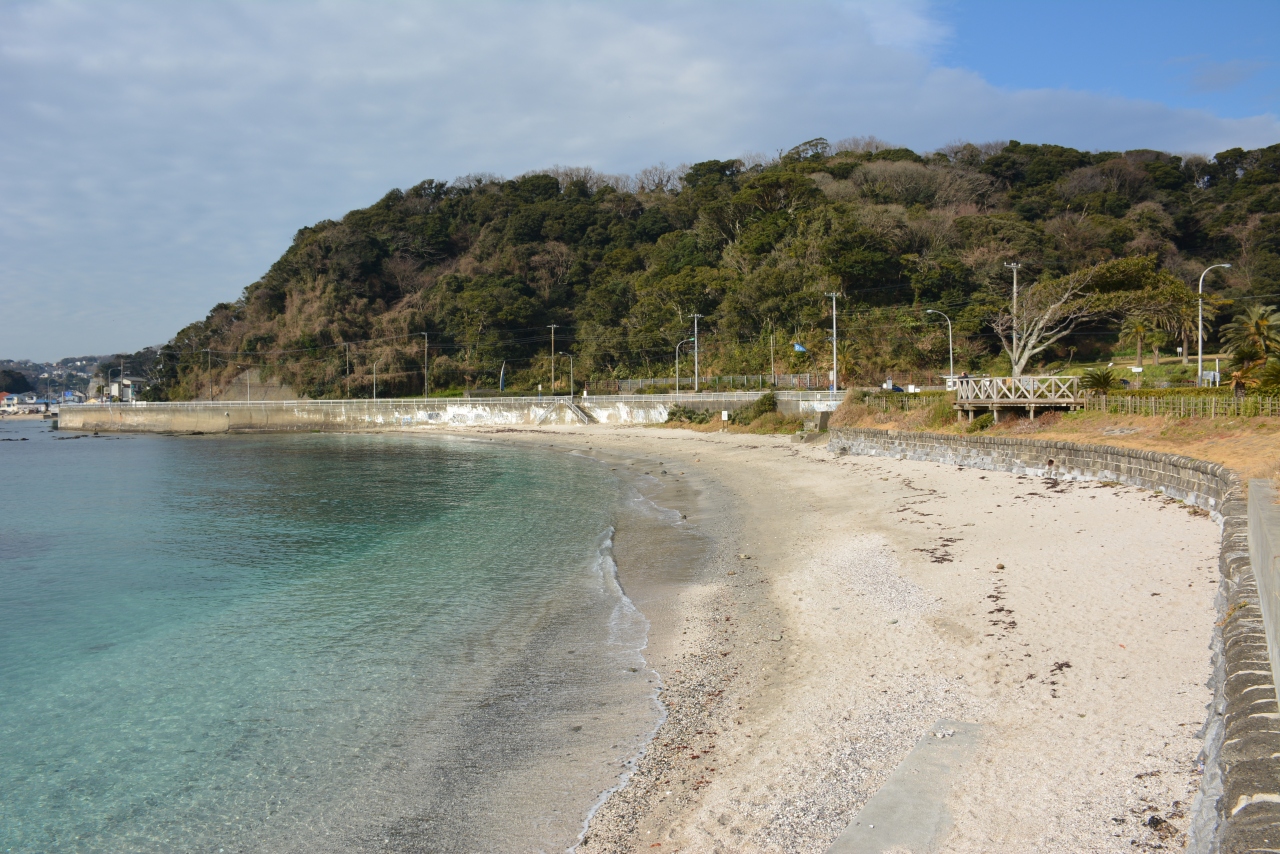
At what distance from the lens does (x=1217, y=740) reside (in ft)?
16.5

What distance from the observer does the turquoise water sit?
6.32m

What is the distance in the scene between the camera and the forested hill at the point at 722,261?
59781mm

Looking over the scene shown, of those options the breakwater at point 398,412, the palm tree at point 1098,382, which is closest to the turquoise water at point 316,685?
the palm tree at point 1098,382

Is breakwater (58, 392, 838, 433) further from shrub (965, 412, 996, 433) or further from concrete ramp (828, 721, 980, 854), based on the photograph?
concrete ramp (828, 721, 980, 854)

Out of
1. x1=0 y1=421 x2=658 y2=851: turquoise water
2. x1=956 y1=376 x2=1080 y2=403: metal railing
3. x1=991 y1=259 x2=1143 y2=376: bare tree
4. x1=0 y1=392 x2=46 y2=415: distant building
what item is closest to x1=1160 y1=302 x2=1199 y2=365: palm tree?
x1=991 y1=259 x2=1143 y2=376: bare tree

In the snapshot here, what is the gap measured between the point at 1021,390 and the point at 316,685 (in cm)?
2274

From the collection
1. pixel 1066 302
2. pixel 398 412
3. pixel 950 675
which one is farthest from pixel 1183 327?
pixel 398 412

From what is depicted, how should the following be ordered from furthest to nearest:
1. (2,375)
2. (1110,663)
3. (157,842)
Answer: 1. (2,375)
2. (1110,663)
3. (157,842)

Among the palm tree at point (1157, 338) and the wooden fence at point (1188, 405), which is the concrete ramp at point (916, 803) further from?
the palm tree at point (1157, 338)

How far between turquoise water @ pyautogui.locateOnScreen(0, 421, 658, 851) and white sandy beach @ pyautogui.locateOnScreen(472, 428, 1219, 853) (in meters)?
A: 0.89

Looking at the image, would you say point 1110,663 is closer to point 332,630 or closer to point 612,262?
point 332,630

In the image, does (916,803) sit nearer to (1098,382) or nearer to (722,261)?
(1098,382)

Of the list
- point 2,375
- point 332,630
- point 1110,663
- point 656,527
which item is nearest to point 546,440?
point 656,527

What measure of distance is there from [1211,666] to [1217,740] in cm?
211
